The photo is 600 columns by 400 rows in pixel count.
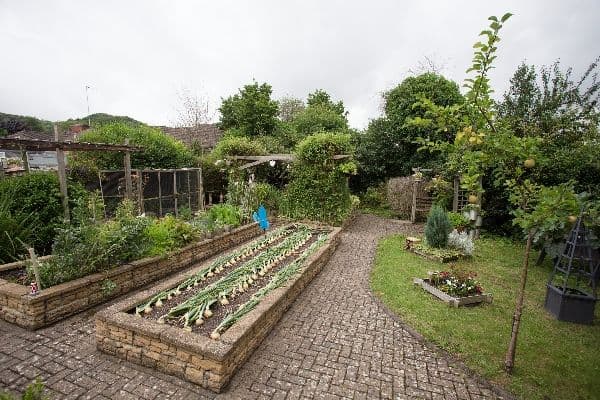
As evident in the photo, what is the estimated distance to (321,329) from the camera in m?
4.14

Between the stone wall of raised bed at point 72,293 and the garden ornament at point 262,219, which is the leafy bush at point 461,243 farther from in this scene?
the stone wall of raised bed at point 72,293

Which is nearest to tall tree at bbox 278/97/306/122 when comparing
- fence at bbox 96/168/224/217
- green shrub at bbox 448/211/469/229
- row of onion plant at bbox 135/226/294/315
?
fence at bbox 96/168/224/217

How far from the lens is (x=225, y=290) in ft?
14.8

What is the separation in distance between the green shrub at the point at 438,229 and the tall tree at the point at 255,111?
16.0 metres

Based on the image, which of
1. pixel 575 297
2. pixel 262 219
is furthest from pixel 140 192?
pixel 575 297

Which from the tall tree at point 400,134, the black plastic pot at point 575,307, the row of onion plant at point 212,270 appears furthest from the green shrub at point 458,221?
the row of onion plant at point 212,270

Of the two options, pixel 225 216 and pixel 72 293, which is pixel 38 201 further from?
pixel 225 216

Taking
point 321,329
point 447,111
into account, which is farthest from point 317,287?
point 447,111

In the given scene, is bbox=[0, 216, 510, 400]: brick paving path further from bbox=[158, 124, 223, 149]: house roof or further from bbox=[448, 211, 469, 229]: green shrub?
bbox=[158, 124, 223, 149]: house roof

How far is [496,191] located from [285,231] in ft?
25.1

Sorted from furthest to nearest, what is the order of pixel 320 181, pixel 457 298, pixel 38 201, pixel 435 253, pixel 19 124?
1. pixel 19 124
2. pixel 320 181
3. pixel 435 253
4. pixel 38 201
5. pixel 457 298

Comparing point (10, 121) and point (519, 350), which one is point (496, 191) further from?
point (10, 121)

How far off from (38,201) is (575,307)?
9402 millimetres

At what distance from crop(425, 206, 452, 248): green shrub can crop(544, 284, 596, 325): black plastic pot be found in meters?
3.31
